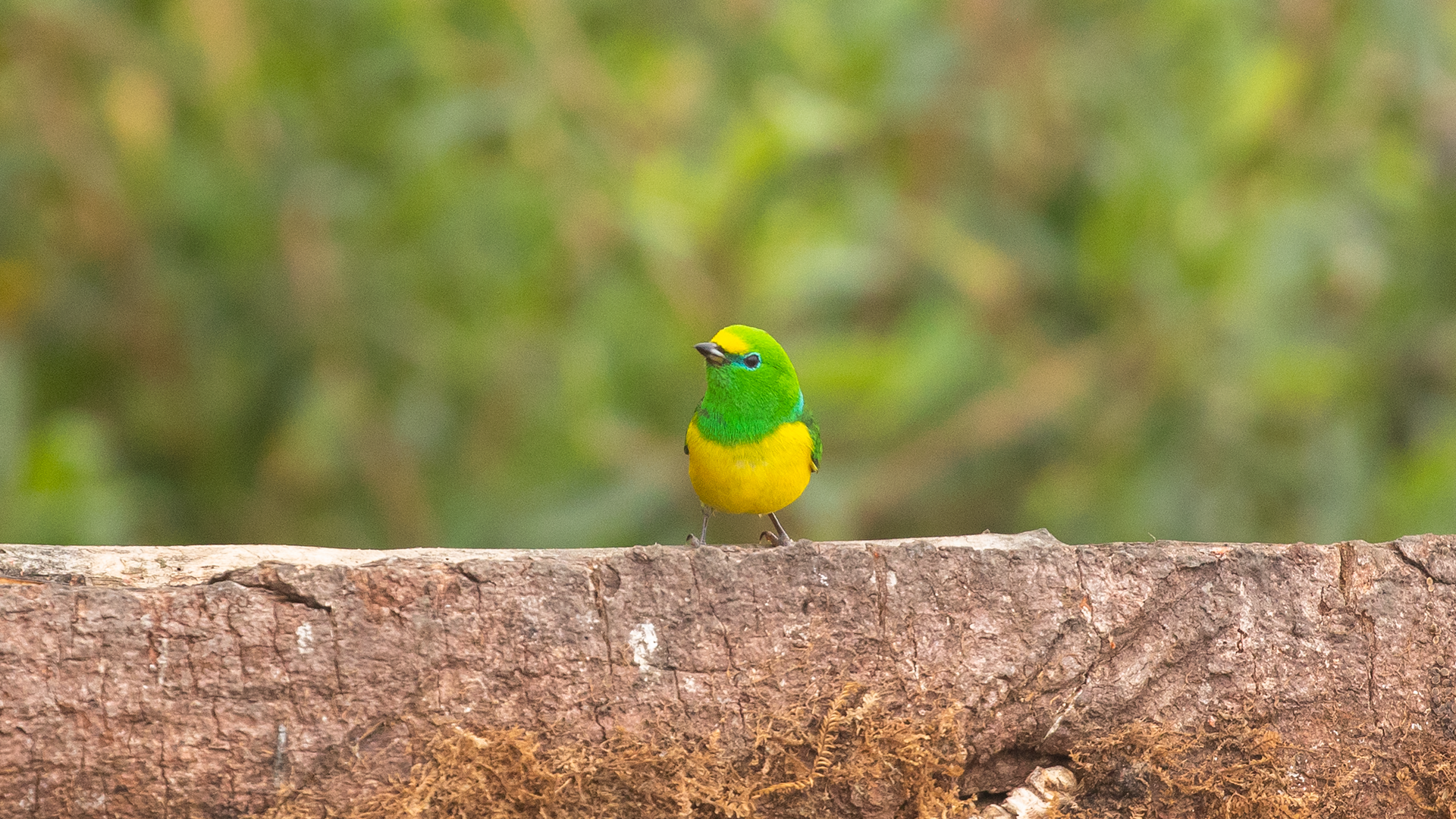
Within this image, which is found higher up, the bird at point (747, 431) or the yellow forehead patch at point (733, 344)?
the yellow forehead patch at point (733, 344)

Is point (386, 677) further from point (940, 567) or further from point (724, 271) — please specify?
point (724, 271)

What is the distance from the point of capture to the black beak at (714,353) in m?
2.85

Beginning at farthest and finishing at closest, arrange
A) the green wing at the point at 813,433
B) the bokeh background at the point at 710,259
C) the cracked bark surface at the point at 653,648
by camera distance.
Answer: the bokeh background at the point at 710,259, the green wing at the point at 813,433, the cracked bark surface at the point at 653,648

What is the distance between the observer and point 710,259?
4.30 meters

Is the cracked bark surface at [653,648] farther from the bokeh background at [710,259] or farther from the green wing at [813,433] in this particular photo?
the bokeh background at [710,259]

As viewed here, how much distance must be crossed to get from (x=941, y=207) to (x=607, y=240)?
135 cm

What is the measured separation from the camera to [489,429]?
5293 mm

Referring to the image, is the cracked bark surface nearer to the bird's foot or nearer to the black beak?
the bird's foot

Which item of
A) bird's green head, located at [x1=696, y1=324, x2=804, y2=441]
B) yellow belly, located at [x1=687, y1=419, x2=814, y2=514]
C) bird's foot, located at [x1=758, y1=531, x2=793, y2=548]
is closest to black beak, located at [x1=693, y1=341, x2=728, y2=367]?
bird's green head, located at [x1=696, y1=324, x2=804, y2=441]

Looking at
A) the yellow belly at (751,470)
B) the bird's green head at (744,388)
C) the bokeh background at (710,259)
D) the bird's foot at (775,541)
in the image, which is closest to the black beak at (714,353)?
the bird's green head at (744,388)

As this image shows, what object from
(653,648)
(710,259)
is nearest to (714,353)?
(653,648)

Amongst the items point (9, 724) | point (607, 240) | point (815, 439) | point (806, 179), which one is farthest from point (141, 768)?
point (806, 179)

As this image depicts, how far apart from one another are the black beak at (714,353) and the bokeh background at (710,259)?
4.17 ft

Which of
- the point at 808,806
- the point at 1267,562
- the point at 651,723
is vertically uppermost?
the point at 1267,562
